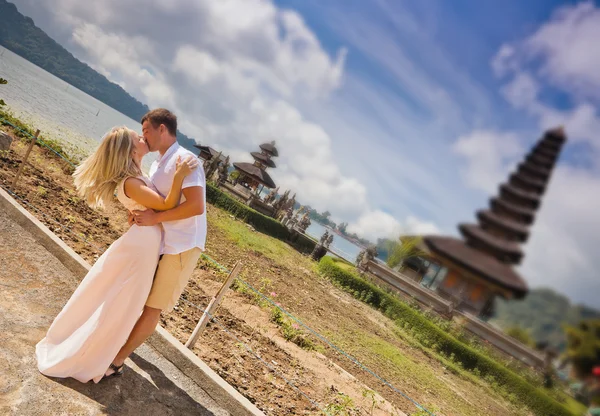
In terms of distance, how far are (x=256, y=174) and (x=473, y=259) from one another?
33536mm

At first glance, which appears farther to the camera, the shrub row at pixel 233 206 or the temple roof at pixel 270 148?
the temple roof at pixel 270 148

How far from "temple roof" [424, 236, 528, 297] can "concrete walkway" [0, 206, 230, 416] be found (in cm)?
382

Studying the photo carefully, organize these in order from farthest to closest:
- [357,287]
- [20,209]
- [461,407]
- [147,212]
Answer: [357,287]
[461,407]
[20,209]
[147,212]

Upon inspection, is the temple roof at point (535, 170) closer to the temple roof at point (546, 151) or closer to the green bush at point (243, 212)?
the temple roof at point (546, 151)

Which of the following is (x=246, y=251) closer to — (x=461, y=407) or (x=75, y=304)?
(x=461, y=407)

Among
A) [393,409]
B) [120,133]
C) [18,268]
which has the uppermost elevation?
[120,133]

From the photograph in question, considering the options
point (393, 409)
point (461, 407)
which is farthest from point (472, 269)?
point (461, 407)

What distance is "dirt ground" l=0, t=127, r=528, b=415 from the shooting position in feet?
18.7

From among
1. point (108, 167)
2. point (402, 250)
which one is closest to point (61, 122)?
point (108, 167)

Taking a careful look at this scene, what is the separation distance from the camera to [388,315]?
17.9 meters

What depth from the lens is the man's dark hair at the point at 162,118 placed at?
3.40m

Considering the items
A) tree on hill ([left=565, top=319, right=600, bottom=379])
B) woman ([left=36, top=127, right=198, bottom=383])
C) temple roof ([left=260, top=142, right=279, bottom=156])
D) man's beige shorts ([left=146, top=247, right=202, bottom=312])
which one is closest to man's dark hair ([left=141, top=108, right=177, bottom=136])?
woman ([left=36, top=127, right=198, bottom=383])

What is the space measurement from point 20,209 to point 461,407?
37.6ft

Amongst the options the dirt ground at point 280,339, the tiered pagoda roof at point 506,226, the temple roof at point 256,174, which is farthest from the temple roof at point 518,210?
the temple roof at point 256,174
